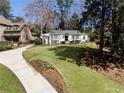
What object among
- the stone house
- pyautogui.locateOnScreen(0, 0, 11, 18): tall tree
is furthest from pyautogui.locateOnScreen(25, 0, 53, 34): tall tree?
pyautogui.locateOnScreen(0, 0, 11, 18): tall tree

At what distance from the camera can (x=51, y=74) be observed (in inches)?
734

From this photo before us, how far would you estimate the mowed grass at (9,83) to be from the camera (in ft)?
50.7

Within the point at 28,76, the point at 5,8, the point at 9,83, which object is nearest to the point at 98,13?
the point at 28,76

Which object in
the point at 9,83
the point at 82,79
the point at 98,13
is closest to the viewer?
the point at 9,83

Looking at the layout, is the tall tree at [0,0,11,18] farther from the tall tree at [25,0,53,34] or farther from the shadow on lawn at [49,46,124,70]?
the shadow on lawn at [49,46,124,70]

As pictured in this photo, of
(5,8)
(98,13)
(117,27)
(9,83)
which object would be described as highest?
(5,8)

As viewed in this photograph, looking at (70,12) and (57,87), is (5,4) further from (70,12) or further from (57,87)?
(57,87)

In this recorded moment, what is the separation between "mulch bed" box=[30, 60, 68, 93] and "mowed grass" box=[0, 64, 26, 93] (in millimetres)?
2258

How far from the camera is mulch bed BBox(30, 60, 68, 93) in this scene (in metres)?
16.4

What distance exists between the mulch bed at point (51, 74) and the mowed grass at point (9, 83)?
88.9 inches

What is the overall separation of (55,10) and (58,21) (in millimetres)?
3535

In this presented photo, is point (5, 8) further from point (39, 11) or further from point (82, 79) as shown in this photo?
point (82, 79)

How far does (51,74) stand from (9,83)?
133 inches

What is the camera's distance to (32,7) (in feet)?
189
